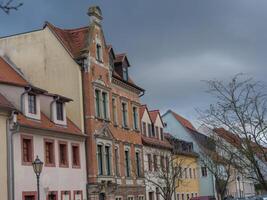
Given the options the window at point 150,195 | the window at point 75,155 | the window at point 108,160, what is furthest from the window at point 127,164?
the window at point 75,155

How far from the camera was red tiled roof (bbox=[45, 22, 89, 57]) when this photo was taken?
42969 mm

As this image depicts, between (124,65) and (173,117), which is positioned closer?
(124,65)

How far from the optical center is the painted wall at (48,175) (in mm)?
31758

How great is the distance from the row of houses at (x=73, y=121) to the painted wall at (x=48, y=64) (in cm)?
7

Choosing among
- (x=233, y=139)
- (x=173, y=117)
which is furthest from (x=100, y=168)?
(x=173, y=117)

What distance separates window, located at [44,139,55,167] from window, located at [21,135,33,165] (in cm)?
176

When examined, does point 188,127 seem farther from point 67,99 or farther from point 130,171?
point 67,99

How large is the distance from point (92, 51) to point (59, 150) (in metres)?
10.1

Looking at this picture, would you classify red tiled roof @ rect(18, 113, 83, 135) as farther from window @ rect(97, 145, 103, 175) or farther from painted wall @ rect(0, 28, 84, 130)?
window @ rect(97, 145, 103, 175)

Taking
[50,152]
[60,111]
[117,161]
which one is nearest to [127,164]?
[117,161]

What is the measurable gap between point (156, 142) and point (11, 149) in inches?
1108

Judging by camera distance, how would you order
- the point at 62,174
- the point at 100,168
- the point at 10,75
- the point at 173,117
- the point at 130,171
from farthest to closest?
the point at 173,117 → the point at 130,171 → the point at 100,168 → the point at 10,75 → the point at 62,174

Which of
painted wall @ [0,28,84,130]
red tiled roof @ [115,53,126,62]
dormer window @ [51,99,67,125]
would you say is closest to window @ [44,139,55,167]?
dormer window @ [51,99,67,125]

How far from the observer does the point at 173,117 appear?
79.3 metres
